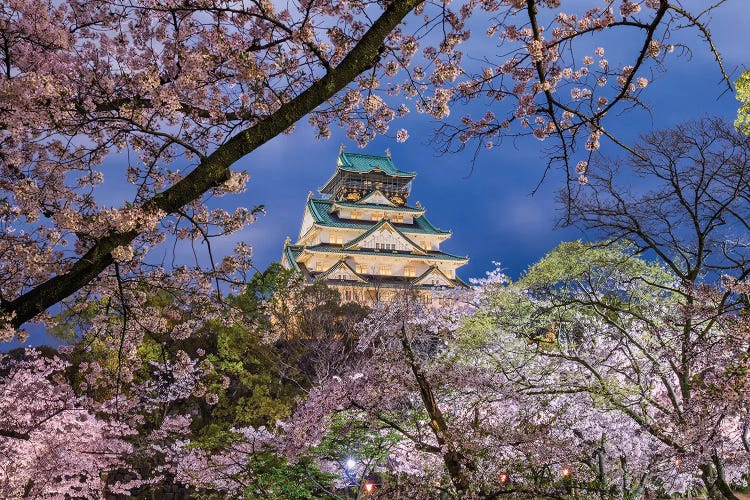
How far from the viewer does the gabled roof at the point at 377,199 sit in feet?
Result: 173

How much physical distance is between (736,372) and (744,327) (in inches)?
23.9

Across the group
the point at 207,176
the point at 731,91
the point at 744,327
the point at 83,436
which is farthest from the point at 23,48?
the point at 83,436

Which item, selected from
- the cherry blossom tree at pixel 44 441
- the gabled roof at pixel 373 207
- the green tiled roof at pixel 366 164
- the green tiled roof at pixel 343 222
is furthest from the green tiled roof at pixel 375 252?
the cherry blossom tree at pixel 44 441

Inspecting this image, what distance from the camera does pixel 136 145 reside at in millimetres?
5863

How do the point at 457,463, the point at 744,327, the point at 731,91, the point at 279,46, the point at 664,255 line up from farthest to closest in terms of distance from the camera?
the point at 664,255 → the point at 457,463 → the point at 744,327 → the point at 279,46 → the point at 731,91

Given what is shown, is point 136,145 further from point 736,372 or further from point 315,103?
point 736,372

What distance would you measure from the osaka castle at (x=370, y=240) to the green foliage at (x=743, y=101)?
33.8 metres

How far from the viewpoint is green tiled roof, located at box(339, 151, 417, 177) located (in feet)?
184

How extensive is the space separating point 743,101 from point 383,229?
136 ft

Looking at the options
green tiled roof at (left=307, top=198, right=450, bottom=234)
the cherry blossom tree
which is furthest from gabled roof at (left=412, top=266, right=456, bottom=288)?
the cherry blossom tree

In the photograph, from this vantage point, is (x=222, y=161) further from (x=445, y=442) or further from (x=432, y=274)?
(x=432, y=274)

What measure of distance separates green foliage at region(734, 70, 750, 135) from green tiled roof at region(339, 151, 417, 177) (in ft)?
156

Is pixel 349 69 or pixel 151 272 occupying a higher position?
pixel 151 272

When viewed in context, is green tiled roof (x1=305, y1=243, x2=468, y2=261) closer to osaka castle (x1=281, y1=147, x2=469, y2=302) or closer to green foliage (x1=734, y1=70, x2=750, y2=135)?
osaka castle (x1=281, y1=147, x2=469, y2=302)
